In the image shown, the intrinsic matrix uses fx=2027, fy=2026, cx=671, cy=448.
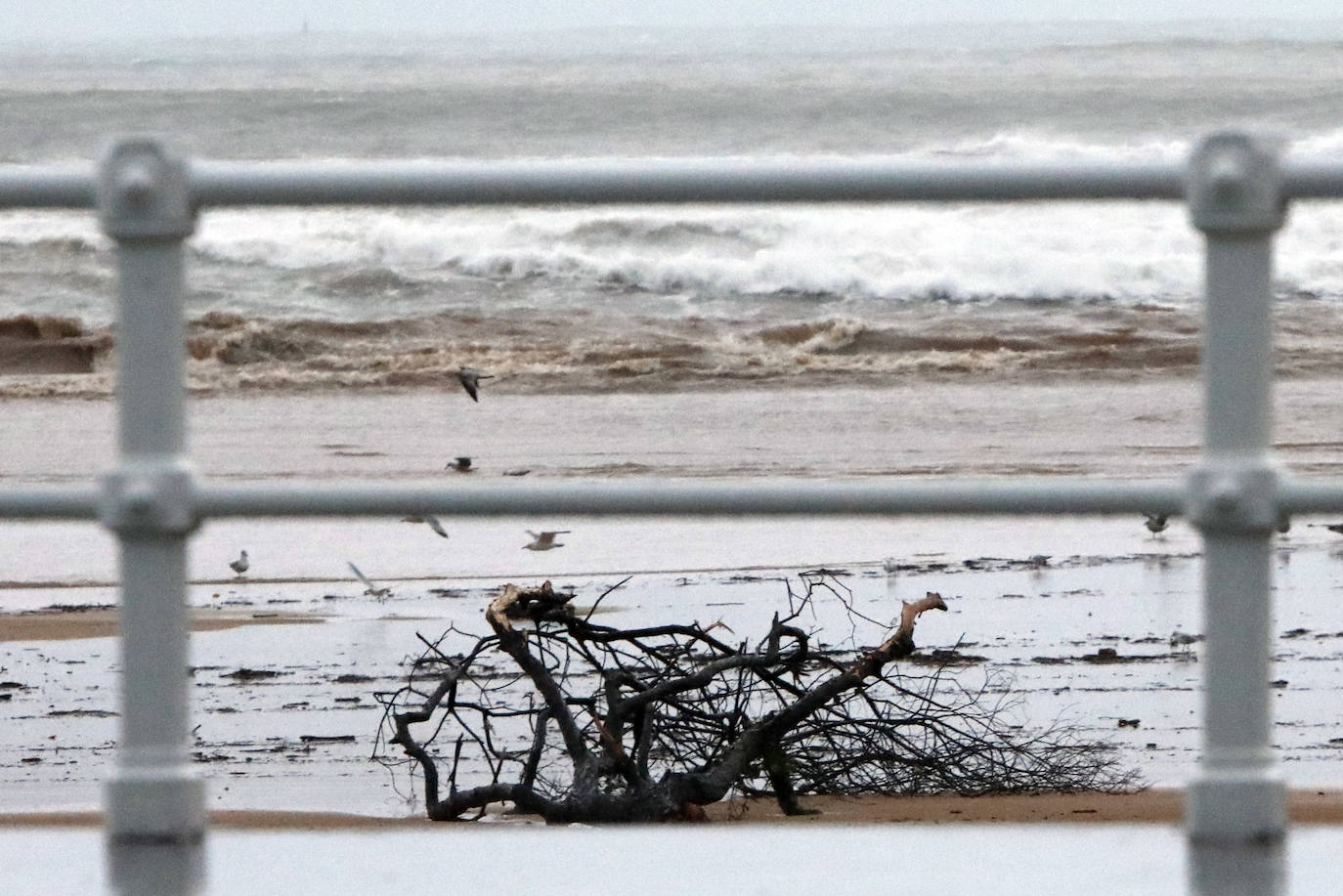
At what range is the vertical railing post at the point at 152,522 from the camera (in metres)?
2.48

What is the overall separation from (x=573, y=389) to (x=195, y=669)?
34.8ft

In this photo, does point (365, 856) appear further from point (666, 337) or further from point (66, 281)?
point (66, 281)

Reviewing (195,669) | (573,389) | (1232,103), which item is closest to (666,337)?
(573,389)

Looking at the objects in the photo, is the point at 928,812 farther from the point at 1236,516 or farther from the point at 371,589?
the point at 371,589

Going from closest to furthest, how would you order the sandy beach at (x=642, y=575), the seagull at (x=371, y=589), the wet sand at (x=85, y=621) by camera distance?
the sandy beach at (x=642, y=575) → the wet sand at (x=85, y=621) → the seagull at (x=371, y=589)

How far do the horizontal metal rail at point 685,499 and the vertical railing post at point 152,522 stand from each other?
0.18ft

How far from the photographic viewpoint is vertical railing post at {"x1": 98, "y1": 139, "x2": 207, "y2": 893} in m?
2.48

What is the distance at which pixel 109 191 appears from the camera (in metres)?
2.48

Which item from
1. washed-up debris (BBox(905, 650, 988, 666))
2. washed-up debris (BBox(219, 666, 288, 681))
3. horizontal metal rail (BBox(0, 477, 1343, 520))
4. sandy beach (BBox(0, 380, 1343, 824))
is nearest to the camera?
horizontal metal rail (BBox(0, 477, 1343, 520))

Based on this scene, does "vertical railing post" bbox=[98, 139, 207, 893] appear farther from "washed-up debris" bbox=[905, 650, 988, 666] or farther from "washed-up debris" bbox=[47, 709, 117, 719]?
"washed-up debris" bbox=[905, 650, 988, 666]

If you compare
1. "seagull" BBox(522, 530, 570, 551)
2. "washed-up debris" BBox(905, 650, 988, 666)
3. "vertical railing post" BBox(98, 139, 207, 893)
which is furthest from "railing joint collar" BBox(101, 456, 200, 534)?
"seagull" BBox(522, 530, 570, 551)

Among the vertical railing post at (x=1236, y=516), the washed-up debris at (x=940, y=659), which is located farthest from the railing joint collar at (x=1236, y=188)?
the washed-up debris at (x=940, y=659)

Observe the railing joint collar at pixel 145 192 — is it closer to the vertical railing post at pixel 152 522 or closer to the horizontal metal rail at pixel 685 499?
the vertical railing post at pixel 152 522

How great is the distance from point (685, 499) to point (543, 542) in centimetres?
770
